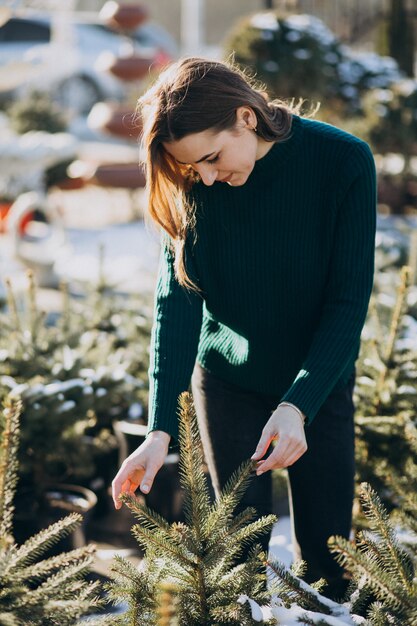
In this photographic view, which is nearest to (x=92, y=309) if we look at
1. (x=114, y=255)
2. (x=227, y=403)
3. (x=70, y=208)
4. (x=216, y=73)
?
(x=227, y=403)

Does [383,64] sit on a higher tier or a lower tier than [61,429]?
lower

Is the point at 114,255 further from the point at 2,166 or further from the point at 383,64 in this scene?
the point at 383,64

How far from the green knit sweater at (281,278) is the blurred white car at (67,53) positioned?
1376 cm

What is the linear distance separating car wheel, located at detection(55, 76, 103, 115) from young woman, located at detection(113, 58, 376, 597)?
14718mm

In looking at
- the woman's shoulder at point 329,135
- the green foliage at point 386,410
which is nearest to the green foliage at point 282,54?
the green foliage at point 386,410

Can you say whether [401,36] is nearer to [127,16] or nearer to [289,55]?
[289,55]

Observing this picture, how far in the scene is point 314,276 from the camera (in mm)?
2016

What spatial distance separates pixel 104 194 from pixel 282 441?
1102cm

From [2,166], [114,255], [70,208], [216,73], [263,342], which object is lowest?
[70,208]

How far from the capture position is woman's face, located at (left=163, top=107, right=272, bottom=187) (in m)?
1.84

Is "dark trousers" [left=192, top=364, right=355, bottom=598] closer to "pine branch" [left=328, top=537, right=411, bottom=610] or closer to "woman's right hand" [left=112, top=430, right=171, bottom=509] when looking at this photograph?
"woman's right hand" [left=112, top=430, right=171, bottom=509]

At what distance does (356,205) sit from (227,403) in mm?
567

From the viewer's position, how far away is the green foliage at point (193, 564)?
158cm

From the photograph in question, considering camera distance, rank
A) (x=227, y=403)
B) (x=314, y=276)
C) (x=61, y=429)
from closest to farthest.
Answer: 1. (x=314, y=276)
2. (x=227, y=403)
3. (x=61, y=429)
